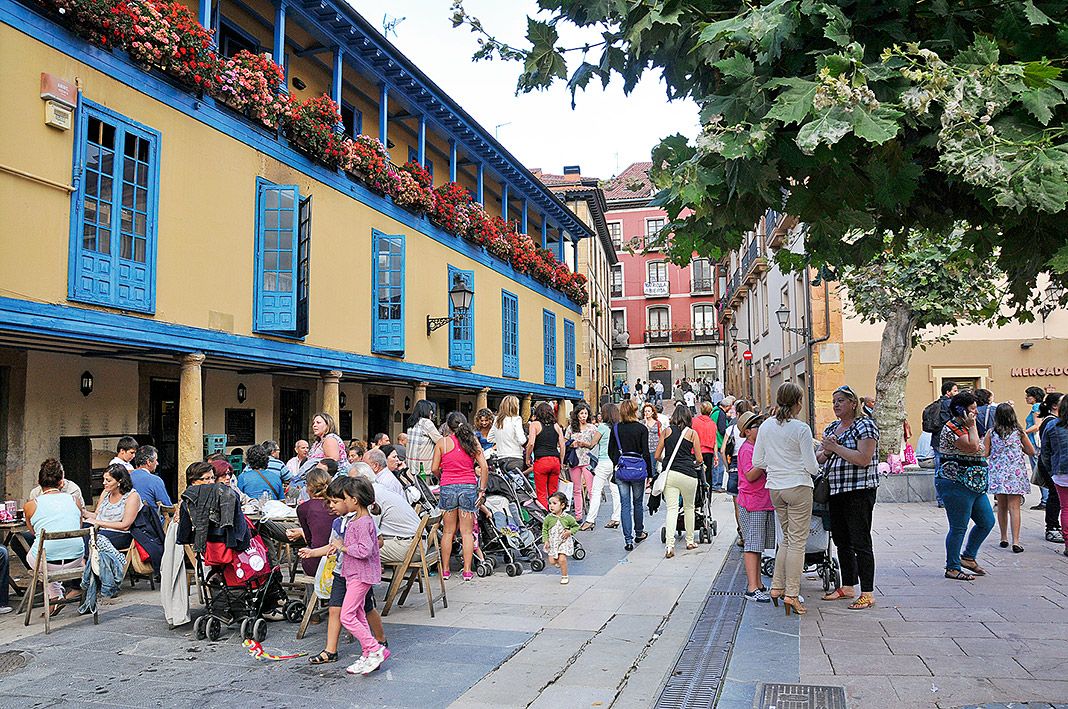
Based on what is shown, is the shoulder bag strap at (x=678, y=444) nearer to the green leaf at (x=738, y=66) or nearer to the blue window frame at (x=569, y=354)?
the green leaf at (x=738, y=66)

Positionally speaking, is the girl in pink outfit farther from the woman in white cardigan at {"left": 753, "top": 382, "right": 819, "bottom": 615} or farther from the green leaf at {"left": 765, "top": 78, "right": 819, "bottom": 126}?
the green leaf at {"left": 765, "top": 78, "right": 819, "bottom": 126}

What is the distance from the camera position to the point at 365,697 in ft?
17.0

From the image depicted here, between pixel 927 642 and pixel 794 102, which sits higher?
pixel 794 102

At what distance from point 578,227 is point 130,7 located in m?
21.8

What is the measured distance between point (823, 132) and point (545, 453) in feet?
28.5

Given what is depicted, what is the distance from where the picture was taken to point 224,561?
665cm

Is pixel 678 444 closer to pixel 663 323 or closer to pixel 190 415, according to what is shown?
pixel 190 415

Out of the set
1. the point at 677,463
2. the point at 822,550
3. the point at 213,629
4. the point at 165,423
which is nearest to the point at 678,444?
the point at 677,463

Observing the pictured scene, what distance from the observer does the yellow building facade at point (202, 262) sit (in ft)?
29.1

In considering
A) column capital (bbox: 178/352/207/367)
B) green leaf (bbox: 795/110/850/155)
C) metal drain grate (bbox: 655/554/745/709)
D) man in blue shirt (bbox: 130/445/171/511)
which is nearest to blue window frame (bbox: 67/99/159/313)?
column capital (bbox: 178/352/207/367)

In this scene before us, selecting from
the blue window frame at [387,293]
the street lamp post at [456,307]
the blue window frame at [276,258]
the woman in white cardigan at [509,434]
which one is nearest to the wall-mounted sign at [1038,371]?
the street lamp post at [456,307]

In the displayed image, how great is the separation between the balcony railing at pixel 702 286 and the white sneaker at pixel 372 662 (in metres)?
56.2

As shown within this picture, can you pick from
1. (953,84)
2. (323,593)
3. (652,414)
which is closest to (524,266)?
(652,414)

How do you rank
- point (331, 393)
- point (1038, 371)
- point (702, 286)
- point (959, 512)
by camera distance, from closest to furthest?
point (959, 512)
point (331, 393)
point (1038, 371)
point (702, 286)
